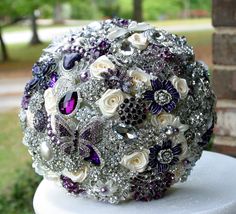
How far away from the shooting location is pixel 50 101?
161cm

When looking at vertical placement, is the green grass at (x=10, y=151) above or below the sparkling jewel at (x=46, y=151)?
below

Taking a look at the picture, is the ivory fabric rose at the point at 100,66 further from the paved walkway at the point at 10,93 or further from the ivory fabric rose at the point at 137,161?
the paved walkway at the point at 10,93

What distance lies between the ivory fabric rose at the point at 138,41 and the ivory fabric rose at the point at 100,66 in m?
0.08

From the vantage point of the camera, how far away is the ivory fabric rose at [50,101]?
1.60 metres

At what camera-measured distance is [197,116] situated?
5.37ft

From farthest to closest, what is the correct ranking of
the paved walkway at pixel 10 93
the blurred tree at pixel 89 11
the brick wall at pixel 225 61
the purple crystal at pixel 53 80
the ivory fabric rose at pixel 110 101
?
the blurred tree at pixel 89 11 < the paved walkway at pixel 10 93 < the brick wall at pixel 225 61 < the purple crystal at pixel 53 80 < the ivory fabric rose at pixel 110 101

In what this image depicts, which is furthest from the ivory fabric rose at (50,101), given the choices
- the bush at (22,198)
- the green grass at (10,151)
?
the green grass at (10,151)

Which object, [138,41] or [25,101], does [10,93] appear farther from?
[138,41]

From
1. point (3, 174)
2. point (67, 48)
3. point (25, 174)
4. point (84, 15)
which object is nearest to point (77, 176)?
point (67, 48)

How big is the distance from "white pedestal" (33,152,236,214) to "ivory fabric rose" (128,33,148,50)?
408mm

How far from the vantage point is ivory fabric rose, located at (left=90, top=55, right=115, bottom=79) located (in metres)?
1.55

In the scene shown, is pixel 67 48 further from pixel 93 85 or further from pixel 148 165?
pixel 148 165

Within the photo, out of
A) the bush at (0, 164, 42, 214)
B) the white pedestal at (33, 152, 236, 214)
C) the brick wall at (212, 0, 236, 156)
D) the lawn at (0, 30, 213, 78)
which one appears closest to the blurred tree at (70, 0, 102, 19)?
the lawn at (0, 30, 213, 78)

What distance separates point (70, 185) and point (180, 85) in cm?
39
